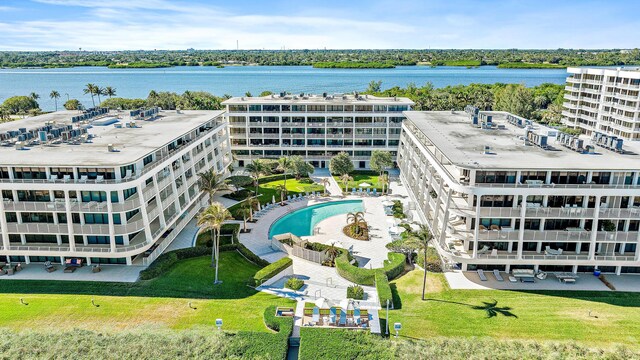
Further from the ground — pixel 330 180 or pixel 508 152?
pixel 508 152

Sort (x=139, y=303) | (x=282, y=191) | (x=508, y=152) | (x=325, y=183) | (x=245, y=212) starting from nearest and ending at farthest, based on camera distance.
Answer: (x=139, y=303) → (x=508, y=152) → (x=245, y=212) → (x=282, y=191) → (x=325, y=183)

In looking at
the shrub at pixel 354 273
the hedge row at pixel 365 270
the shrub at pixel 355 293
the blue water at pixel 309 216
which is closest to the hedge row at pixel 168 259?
the blue water at pixel 309 216

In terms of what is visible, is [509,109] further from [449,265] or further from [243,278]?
[243,278]

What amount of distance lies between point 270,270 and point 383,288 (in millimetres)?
11402

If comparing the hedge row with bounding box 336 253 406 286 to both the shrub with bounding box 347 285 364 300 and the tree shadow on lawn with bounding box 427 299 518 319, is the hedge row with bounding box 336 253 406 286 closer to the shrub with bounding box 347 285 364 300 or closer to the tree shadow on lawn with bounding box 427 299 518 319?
the shrub with bounding box 347 285 364 300

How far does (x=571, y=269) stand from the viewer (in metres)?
44.7

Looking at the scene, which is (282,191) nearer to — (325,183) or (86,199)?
(325,183)

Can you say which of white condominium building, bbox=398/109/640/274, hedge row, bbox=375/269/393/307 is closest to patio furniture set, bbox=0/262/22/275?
hedge row, bbox=375/269/393/307

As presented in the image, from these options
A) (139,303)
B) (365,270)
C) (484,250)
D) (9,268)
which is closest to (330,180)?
(365,270)

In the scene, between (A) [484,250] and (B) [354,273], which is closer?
(A) [484,250]

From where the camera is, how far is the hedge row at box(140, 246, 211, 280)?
43.8 m

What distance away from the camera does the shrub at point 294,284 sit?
4275 cm

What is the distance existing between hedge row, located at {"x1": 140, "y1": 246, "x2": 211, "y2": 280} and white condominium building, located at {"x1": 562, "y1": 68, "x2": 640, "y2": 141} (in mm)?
76782

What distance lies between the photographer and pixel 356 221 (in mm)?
56500
